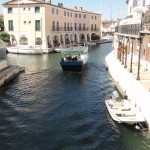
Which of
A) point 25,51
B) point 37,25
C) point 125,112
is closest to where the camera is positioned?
point 125,112

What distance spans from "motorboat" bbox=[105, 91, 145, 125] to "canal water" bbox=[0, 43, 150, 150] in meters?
0.60

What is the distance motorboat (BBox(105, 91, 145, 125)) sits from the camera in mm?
20234

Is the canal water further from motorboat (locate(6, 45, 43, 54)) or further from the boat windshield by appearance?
motorboat (locate(6, 45, 43, 54))

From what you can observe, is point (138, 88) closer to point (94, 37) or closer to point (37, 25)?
point (37, 25)

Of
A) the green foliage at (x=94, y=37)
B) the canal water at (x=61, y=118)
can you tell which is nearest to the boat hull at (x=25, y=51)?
the canal water at (x=61, y=118)

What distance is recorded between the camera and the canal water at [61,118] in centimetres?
1817

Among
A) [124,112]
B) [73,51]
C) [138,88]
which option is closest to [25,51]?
[73,51]

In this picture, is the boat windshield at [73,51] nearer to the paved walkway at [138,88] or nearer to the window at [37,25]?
the paved walkway at [138,88]

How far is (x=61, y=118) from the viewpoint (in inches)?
887

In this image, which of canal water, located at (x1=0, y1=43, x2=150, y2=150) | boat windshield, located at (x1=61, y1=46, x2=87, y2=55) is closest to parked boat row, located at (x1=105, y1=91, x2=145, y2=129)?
canal water, located at (x1=0, y1=43, x2=150, y2=150)

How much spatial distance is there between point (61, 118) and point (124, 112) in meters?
5.10

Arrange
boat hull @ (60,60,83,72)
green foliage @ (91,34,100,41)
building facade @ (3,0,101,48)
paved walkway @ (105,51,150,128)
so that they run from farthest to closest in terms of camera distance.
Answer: green foliage @ (91,34,100,41), building facade @ (3,0,101,48), boat hull @ (60,60,83,72), paved walkway @ (105,51,150,128)

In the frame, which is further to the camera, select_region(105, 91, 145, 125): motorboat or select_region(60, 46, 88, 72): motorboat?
select_region(60, 46, 88, 72): motorboat

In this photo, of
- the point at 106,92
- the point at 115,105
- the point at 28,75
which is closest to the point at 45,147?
the point at 115,105
